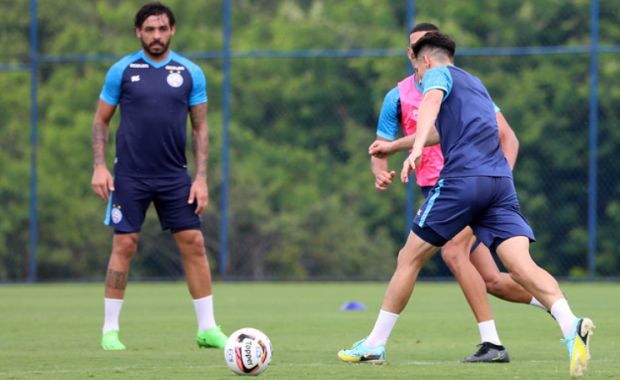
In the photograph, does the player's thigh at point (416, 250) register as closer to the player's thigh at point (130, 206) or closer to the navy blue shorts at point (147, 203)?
the navy blue shorts at point (147, 203)

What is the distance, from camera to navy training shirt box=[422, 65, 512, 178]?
7.87 m

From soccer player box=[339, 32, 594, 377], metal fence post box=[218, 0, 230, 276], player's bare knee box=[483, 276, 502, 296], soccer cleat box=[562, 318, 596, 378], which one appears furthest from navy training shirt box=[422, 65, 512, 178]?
metal fence post box=[218, 0, 230, 276]

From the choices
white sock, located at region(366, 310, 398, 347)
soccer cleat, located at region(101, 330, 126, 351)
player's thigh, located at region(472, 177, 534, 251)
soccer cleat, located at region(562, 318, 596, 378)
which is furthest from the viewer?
soccer cleat, located at region(101, 330, 126, 351)

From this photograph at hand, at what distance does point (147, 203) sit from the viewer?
9.92 metres

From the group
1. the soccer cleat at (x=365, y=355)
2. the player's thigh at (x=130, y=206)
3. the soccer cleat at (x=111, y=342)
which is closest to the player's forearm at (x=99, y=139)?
the player's thigh at (x=130, y=206)

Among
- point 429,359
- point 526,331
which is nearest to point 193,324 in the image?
point 526,331

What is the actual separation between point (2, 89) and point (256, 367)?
19981mm

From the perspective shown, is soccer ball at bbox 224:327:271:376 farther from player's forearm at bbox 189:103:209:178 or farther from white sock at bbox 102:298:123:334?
player's forearm at bbox 189:103:209:178

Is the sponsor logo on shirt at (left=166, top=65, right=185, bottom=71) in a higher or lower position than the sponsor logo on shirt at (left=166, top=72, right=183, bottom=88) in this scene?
higher

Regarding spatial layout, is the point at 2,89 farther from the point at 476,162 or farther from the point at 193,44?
the point at 476,162

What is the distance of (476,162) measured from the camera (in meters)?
7.87

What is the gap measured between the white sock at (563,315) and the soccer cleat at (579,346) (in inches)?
3.4

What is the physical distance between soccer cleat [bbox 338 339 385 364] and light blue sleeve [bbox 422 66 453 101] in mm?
1550

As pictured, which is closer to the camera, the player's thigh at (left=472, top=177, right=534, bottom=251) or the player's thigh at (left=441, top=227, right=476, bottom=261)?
the player's thigh at (left=472, top=177, right=534, bottom=251)
